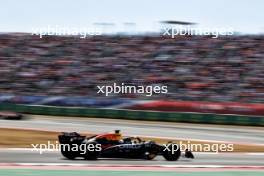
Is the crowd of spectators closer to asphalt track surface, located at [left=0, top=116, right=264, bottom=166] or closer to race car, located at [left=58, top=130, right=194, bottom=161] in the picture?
asphalt track surface, located at [left=0, top=116, right=264, bottom=166]

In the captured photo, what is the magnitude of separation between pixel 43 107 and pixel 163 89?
289 inches

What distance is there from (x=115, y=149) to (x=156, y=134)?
10051 mm

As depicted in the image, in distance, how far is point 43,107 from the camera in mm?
34156

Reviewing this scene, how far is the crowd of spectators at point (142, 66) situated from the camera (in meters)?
33.0

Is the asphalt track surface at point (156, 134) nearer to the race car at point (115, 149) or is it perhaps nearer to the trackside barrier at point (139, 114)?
the race car at point (115, 149)

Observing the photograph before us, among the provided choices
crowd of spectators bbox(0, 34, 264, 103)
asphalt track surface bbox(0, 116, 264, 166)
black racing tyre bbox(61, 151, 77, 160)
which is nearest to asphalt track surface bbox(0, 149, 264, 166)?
asphalt track surface bbox(0, 116, 264, 166)

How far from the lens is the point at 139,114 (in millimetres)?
31688

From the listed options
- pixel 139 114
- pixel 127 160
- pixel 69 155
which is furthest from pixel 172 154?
pixel 139 114

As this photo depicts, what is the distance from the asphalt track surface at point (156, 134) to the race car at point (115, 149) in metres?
0.16

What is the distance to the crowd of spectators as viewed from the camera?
33.0 m

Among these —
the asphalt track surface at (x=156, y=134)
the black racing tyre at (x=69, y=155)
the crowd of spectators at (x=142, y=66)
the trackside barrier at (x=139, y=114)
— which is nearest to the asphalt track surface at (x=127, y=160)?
the asphalt track surface at (x=156, y=134)

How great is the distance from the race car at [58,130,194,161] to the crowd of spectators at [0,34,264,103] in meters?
18.0

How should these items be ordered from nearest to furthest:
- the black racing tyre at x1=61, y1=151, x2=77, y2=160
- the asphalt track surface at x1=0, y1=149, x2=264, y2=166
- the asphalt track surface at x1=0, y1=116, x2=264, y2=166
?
the asphalt track surface at x1=0, y1=149, x2=264, y2=166, the black racing tyre at x1=61, y1=151, x2=77, y2=160, the asphalt track surface at x1=0, y1=116, x2=264, y2=166

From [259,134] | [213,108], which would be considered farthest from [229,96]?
[259,134]
